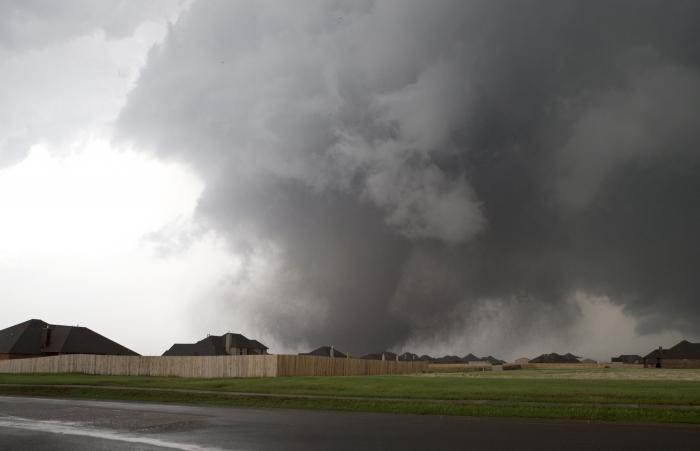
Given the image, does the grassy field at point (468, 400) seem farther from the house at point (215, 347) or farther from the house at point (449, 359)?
the house at point (449, 359)

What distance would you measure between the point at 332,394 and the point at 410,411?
806 cm

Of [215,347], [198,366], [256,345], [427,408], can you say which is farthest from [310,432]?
[256,345]

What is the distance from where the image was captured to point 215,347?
3821 inches

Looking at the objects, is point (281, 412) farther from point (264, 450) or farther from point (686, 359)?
point (686, 359)

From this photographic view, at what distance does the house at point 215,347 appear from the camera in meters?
95.1

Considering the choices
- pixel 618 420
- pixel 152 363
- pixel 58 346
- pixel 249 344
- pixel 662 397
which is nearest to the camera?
pixel 618 420

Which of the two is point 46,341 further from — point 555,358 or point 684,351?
point 555,358

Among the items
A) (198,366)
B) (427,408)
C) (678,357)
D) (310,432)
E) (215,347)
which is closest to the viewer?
(310,432)

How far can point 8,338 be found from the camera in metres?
80.7

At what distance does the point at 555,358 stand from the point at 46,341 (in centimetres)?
13261

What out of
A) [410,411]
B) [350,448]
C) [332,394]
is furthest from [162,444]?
[332,394]

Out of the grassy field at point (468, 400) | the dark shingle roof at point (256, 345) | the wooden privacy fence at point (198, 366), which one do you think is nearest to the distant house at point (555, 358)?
the dark shingle roof at point (256, 345)

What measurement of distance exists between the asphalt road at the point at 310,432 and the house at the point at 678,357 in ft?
393

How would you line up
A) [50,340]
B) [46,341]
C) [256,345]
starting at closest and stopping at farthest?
[46,341] → [50,340] → [256,345]
